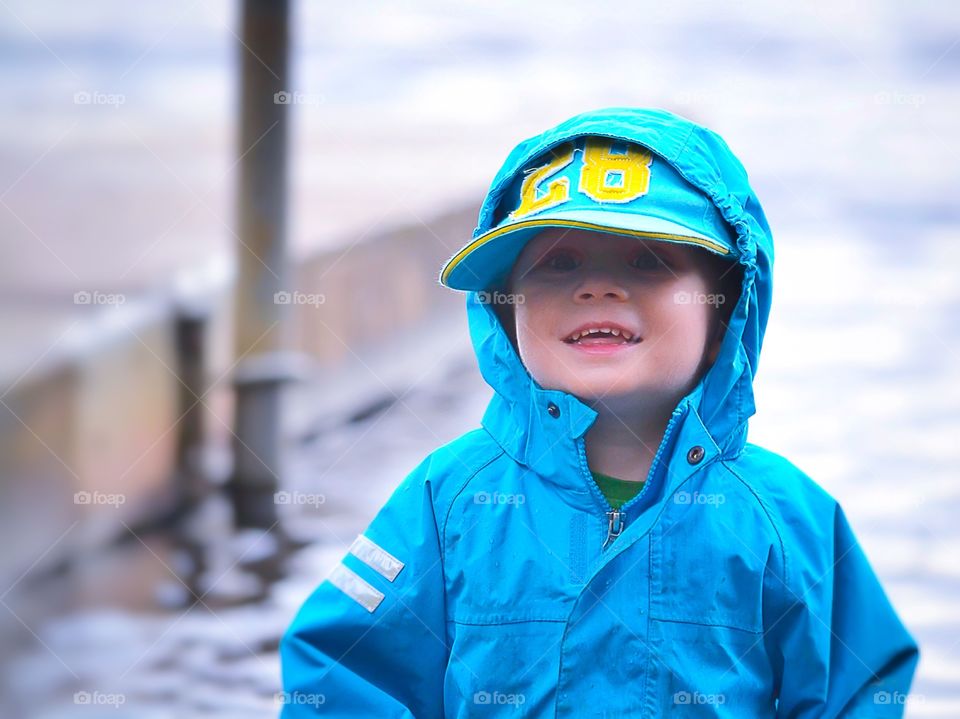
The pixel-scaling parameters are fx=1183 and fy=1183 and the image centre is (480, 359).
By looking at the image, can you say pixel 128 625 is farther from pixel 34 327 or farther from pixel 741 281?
pixel 741 281

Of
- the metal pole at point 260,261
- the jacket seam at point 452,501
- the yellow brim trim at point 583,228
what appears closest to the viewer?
the yellow brim trim at point 583,228

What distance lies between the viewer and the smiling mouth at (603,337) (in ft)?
5.58

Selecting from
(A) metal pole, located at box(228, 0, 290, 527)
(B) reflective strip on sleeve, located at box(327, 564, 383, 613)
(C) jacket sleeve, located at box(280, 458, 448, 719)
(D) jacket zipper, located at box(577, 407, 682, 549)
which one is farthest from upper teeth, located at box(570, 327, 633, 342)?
(A) metal pole, located at box(228, 0, 290, 527)

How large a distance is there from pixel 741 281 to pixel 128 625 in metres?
2.47

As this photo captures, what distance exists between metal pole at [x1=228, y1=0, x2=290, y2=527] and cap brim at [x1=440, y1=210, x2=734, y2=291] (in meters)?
2.78

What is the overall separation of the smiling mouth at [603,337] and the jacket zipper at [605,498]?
12cm

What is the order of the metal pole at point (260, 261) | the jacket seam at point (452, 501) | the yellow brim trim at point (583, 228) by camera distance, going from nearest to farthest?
1. the yellow brim trim at point (583, 228)
2. the jacket seam at point (452, 501)
3. the metal pole at point (260, 261)

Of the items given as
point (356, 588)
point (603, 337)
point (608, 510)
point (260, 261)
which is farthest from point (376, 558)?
point (260, 261)

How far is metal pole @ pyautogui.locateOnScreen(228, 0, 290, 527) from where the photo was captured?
14.7ft

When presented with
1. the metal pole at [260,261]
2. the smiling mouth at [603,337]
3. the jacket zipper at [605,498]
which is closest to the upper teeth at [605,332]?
the smiling mouth at [603,337]

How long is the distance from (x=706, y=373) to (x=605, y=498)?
0.83ft

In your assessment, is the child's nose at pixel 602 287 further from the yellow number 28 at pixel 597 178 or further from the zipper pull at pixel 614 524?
the zipper pull at pixel 614 524

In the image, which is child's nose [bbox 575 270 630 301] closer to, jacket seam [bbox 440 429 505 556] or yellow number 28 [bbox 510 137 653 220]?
yellow number 28 [bbox 510 137 653 220]

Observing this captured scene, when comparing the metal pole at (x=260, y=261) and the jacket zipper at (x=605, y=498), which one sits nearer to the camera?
the jacket zipper at (x=605, y=498)
